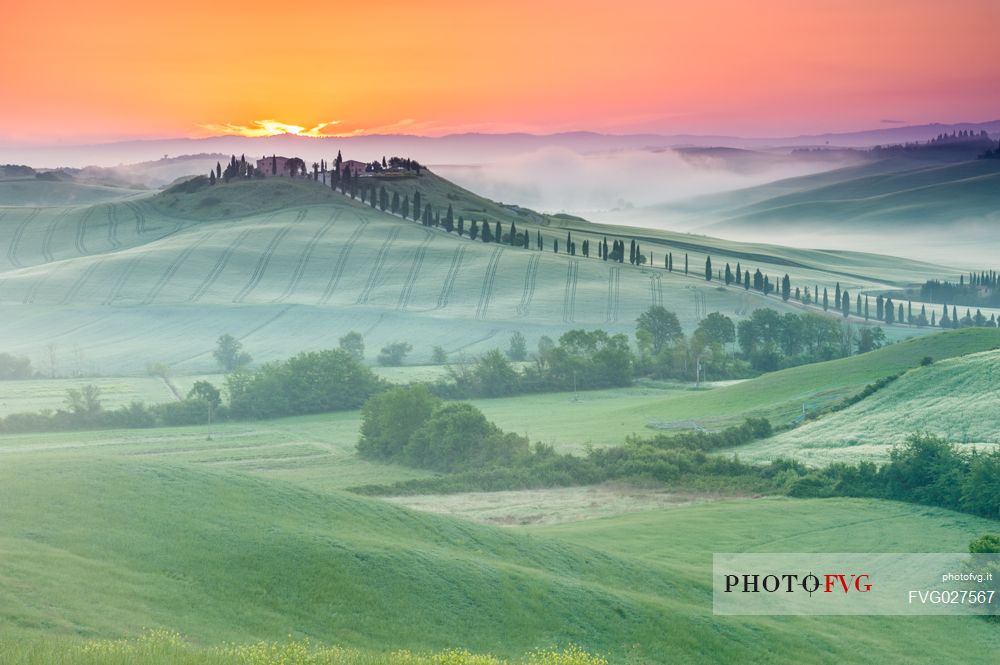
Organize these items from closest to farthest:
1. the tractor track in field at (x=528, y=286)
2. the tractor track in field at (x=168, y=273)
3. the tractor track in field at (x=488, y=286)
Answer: the tractor track in field at (x=488, y=286) → the tractor track in field at (x=528, y=286) → the tractor track in field at (x=168, y=273)

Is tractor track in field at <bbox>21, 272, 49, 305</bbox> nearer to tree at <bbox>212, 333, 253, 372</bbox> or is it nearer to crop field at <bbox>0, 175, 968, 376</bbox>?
crop field at <bbox>0, 175, 968, 376</bbox>

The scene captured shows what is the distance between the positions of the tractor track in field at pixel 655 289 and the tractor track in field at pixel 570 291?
11912 mm

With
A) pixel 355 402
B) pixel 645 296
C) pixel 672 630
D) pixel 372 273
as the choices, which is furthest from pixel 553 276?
pixel 672 630

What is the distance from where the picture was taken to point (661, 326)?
146 m

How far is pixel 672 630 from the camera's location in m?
35.4

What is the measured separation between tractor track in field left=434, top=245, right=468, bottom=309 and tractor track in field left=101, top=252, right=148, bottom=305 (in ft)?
161

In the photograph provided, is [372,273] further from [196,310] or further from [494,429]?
[494,429]

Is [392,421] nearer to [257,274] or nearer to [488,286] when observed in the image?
[488,286]

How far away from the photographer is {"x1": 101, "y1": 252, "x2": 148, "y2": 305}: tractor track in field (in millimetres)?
168750

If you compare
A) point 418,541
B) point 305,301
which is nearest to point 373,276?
point 305,301

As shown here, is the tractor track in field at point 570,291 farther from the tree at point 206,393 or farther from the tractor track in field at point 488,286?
the tree at point 206,393

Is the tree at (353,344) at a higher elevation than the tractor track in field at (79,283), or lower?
lower

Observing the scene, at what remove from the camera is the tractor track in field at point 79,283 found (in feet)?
550

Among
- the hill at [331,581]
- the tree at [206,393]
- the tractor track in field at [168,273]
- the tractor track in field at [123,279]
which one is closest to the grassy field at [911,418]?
the hill at [331,581]
